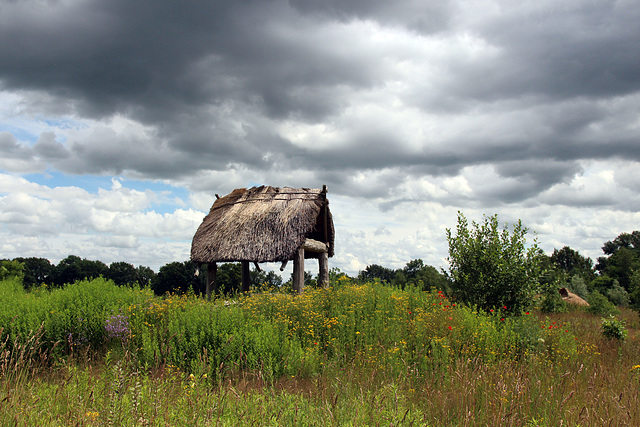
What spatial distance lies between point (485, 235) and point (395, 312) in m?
3.69

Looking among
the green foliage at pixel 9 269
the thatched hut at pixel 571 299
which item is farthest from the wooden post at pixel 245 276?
the thatched hut at pixel 571 299

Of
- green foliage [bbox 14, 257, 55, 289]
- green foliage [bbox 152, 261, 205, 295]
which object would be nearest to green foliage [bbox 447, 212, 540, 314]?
green foliage [bbox 152, 261, 205, 295]

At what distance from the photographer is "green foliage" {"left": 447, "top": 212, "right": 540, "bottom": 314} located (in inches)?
381

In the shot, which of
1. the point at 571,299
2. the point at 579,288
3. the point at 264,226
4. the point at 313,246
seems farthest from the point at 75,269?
the point at 579,288

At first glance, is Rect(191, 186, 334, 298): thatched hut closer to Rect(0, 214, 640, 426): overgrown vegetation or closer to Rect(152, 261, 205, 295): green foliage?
Rect(0, 214, 640, 426): overgrown vegetation

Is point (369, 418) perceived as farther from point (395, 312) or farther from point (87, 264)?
point (87, 264)

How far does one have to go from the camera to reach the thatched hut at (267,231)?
12234 millimetres

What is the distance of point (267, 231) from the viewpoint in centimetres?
1273

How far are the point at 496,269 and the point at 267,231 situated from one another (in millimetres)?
6687

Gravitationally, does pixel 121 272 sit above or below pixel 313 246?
below

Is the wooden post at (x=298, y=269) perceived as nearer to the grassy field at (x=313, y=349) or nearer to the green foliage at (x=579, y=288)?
the grassy field at (x=313, y=349)

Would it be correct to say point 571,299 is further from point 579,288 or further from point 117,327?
point 117,327

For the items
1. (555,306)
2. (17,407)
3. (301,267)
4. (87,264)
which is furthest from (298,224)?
(87,264)

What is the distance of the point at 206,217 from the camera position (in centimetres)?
1619
